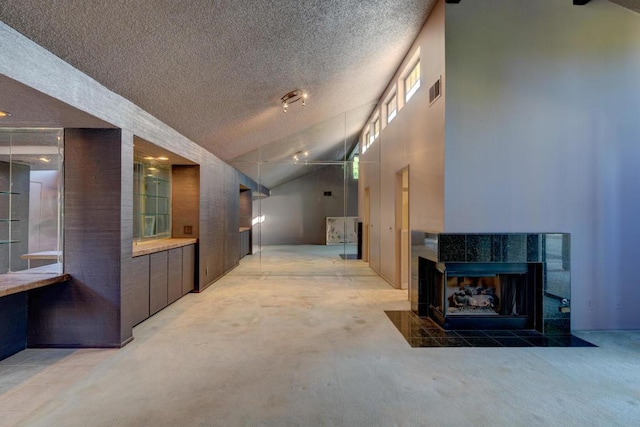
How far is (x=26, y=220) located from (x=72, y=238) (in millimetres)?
717

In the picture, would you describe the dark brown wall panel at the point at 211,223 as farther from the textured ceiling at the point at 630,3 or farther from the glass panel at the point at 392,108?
the textured ceiling at the point at 630,3

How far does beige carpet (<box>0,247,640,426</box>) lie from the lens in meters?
1.97

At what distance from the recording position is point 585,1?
11.3ft

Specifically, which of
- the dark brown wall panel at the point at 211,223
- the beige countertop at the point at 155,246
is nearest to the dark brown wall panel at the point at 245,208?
the dark brown wall panel at the point at 211,223

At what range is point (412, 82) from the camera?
4855mm

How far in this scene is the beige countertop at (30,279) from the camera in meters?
2.43

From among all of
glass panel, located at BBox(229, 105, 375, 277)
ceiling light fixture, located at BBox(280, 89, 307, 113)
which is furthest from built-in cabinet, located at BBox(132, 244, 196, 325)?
ceiling light fixture, located at BBox(280, 89, 307, 113)

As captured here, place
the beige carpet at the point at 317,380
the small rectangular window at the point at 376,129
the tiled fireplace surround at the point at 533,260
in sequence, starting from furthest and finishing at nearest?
the small rectangular window at the point at 376,129 → the tiled fireplace surround at the point at 533,260 → the beige carpet at the point at 317,380

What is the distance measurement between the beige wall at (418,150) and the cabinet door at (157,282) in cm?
343

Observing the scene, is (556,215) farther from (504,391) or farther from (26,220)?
(26,220)

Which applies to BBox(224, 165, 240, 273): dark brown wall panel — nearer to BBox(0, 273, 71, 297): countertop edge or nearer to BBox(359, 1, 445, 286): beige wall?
BBox(359, 1, 445, 286): beige wall

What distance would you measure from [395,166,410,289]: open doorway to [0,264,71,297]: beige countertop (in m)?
4.63

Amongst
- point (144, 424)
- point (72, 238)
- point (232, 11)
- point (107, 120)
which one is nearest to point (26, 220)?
point (72, 238)

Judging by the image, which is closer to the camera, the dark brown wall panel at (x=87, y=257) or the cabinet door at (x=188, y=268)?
the dark brown wall panel at (x=87, y=257)
